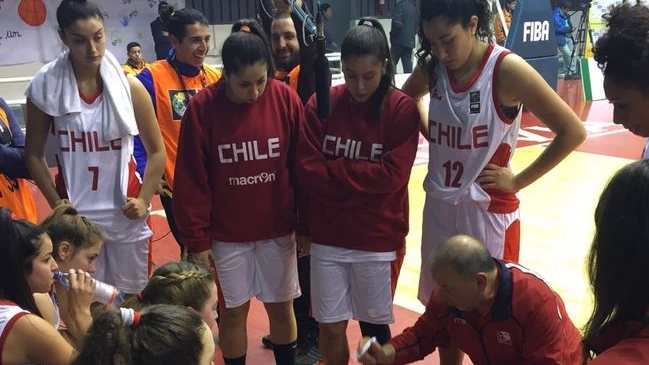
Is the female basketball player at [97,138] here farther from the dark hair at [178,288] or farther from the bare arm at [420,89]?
the bare arm at [420,89]

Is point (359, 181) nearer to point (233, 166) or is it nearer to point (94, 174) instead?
point (233, 166)

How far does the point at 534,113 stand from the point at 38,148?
6.15ft

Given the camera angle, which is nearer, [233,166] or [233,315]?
[233,166]

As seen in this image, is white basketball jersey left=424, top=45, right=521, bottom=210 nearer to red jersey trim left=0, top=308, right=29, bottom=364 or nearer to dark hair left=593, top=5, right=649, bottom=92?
dark hair left=593, top=5, right=649, bottom=92

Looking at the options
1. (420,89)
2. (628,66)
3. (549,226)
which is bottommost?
(549,226)

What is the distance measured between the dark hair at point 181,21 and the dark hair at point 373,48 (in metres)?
1.00

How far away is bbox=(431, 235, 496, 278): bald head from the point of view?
7.03 ft

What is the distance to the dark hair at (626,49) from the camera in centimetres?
178

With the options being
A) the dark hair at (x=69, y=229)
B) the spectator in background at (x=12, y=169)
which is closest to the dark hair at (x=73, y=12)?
the spectator in background at (x=12, y=169)

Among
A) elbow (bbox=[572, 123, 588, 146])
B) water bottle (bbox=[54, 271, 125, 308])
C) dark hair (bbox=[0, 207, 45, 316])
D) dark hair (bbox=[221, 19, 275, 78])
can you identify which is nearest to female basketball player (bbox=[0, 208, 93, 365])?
dark hair (bbox=[0, 207, 45, 316])

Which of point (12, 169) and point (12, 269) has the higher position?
point (12, 169)

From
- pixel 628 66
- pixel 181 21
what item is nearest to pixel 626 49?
pixel 628 66

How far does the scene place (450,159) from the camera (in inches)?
99.9

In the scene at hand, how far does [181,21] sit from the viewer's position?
10.6ft
